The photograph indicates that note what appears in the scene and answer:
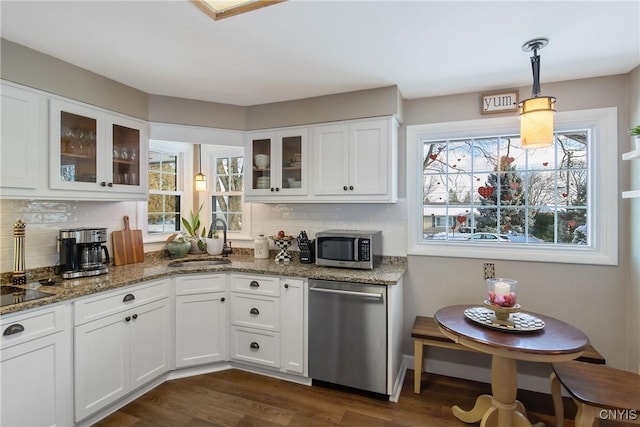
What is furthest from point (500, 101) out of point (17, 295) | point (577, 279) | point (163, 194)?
point (17, 295)

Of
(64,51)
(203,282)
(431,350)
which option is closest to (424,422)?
(431,350)

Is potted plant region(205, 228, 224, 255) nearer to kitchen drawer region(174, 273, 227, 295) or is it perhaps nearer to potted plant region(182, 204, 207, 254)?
potted plant region(182, 204, 207, 254)

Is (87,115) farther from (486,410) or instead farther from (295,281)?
(486,410)

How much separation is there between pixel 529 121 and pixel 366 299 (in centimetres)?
156

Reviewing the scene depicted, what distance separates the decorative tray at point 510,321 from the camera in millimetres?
1831

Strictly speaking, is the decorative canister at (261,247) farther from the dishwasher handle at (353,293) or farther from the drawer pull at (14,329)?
the drawer pull at (14,329)

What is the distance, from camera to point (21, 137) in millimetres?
1971

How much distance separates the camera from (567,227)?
2.54 m

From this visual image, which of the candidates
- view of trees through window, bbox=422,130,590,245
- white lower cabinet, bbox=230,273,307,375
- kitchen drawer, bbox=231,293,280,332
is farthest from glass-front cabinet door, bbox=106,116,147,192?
view of trees through window, bbox=422,130,590,245

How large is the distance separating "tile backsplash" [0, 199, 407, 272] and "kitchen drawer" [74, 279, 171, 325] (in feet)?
2.27

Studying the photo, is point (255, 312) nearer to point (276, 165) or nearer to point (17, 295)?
point (276, 165)

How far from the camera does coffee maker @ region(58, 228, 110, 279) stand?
2.26 metres

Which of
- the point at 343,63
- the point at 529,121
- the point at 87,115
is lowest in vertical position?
the point at 529,121

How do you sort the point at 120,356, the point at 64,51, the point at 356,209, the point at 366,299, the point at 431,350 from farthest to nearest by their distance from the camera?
the point at 356,209 → the point at 431,350 → the point at 366,299 → the point at 120,356 → the point at 64,51
